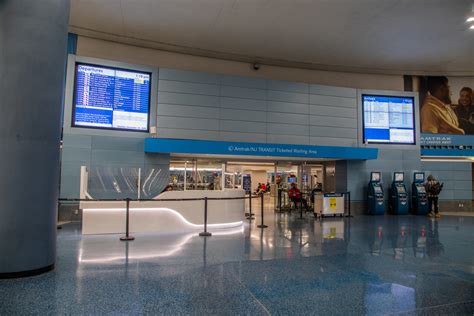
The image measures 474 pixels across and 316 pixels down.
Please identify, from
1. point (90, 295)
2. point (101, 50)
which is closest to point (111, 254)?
point (90, 295)

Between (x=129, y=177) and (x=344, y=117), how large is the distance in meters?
8.38

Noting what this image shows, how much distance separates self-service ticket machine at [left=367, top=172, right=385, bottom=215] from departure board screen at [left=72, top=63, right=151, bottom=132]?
8.61 m

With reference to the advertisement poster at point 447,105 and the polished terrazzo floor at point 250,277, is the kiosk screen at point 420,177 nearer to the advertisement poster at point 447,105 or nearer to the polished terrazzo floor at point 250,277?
the advertisement poster at point 447,105

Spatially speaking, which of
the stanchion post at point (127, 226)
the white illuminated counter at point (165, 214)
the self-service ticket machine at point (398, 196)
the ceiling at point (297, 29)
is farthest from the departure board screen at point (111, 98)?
the self-service ticket machine at point (398, 196)

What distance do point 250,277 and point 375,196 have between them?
927cm

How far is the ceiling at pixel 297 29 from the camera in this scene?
8.52 m

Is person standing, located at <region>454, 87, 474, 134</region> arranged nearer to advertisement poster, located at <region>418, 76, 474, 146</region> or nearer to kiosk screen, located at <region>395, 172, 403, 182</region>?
advertisement poster, located at <region>418, 76, 474, 146</region>

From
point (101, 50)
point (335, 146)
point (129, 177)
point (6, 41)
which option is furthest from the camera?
point (335, 146)

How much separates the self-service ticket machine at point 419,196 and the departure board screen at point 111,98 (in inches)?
411

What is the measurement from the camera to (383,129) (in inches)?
498

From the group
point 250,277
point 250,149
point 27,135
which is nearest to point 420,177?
point 250,149

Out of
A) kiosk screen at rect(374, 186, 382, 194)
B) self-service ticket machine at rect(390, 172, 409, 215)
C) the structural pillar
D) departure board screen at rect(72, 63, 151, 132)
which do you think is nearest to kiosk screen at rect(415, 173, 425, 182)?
self-service ticket machine at rect(390, 172, 409, 215)

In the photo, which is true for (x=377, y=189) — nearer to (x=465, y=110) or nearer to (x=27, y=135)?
(x=465, y=110)

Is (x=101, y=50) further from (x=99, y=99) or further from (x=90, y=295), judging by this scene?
(x=90, y=295)
